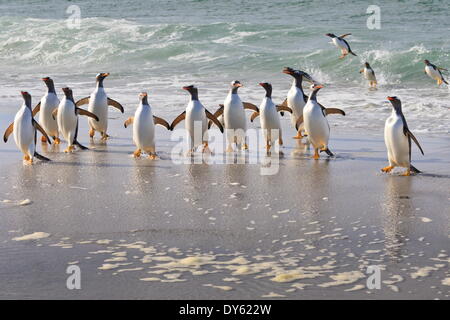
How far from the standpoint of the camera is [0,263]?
16.9ft

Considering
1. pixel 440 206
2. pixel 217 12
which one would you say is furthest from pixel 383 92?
pixel 217 12

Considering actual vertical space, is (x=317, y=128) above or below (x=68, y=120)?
below

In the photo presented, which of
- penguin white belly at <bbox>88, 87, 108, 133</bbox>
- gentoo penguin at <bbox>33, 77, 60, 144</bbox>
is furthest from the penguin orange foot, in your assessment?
gentoo penguin at <bbox>33, 77, 60, 144</bbox>

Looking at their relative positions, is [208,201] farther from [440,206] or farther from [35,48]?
[35,48]

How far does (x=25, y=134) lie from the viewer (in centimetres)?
856

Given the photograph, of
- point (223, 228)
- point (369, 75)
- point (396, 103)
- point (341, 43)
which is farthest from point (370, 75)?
point (223, 228)

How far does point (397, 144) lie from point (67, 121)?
3849 mm

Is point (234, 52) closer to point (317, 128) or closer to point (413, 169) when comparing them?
point (317, 128)

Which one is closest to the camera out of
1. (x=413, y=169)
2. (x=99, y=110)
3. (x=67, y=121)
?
(x=413, y=169)

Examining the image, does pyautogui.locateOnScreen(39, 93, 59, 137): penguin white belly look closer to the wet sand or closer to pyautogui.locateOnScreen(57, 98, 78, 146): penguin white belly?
pyautogui.locateOnScreen(57, 98, 78, 146): penguin white belly

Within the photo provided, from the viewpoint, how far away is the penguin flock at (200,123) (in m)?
8.15

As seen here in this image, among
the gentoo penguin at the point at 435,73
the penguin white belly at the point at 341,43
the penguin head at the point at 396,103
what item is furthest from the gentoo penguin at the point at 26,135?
the penguin white belly at the point at 341,43
